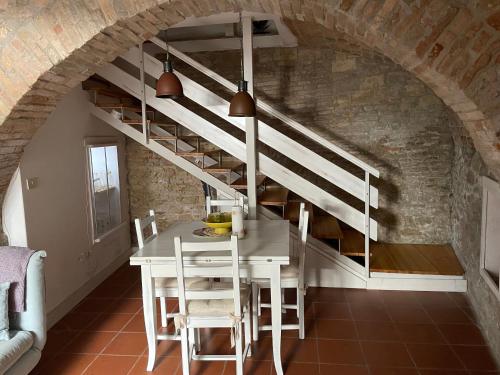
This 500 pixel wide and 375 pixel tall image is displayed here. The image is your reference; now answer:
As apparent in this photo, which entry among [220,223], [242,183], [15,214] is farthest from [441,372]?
[15,214]

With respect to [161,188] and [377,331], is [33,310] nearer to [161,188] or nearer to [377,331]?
[377,331]

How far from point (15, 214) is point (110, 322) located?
4.27 feet

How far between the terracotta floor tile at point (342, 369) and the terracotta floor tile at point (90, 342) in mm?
1819

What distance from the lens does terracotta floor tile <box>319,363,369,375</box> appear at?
109 inches

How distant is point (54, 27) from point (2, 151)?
Answer: 1120 mm

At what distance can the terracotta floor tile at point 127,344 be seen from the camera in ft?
10.2

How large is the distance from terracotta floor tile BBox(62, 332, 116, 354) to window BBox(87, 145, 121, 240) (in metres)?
1.37

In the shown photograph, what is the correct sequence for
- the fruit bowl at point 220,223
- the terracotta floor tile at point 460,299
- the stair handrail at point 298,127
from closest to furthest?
1. the fruit bowl at point 220,223
2. the terracotta floor tile at point 460,299
3. the stair handrail at point 298,127

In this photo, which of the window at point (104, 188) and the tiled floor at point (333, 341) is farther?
the window at point (104, 188)

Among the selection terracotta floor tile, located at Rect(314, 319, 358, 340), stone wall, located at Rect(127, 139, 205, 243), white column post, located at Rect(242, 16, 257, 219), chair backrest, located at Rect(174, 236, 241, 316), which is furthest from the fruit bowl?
stone wall, located at Rect(127, 139, 205, 243)

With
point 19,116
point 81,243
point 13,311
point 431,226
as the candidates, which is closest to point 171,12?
point 19,116

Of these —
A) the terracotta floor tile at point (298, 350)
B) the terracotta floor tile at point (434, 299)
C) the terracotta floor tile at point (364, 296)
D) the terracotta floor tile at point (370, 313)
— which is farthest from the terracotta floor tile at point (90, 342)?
the terracotta floor tile at point (434, 299)

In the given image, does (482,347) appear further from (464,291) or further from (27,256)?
(27,256)

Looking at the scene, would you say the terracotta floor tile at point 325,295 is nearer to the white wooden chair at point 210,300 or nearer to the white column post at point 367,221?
the white column post at point 367,221
